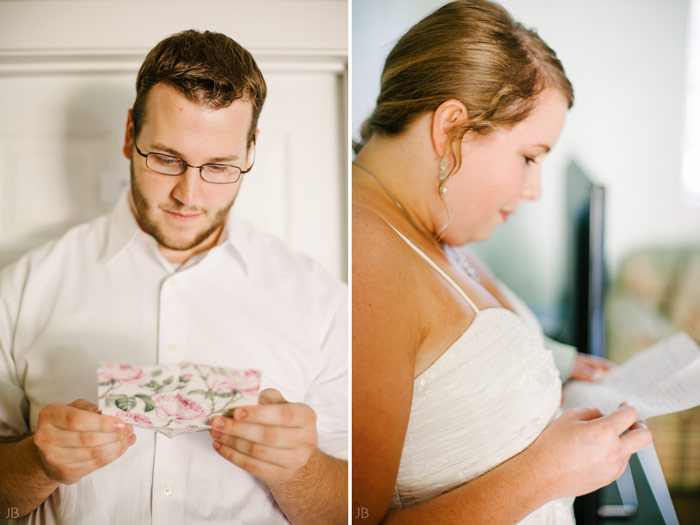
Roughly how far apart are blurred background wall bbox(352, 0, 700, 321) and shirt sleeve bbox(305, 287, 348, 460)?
0.43 m

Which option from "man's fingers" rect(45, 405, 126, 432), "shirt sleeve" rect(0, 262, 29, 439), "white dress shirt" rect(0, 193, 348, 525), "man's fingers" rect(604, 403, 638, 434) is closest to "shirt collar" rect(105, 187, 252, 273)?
"white dress shirt" rect(0, 193, 348, 525)

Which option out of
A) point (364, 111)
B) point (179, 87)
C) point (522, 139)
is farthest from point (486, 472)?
point (179, 87)

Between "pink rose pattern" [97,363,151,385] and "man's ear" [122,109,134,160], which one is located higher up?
"man's ear" [122,109,134,160]

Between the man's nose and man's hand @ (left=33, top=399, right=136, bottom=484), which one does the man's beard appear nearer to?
the man's nose

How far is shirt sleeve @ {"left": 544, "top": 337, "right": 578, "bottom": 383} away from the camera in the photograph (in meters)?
1.48

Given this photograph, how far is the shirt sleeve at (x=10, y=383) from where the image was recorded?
1368mm

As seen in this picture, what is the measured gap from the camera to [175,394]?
4.35 ft

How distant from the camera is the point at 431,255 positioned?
54.0 inches

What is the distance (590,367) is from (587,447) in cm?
21

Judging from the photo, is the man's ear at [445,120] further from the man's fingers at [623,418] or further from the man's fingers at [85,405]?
the man's fingers at [85,405]

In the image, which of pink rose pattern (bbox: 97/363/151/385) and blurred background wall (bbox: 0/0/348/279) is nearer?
pink rose pattern (bbox: 97/363/151/385)

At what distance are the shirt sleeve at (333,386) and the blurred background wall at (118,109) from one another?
0.37ft

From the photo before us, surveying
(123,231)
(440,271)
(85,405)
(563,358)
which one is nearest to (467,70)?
(440,271)

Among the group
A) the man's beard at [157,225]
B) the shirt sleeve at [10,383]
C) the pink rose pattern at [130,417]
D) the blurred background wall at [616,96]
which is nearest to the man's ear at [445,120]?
the blurred background wall at [616,96]
